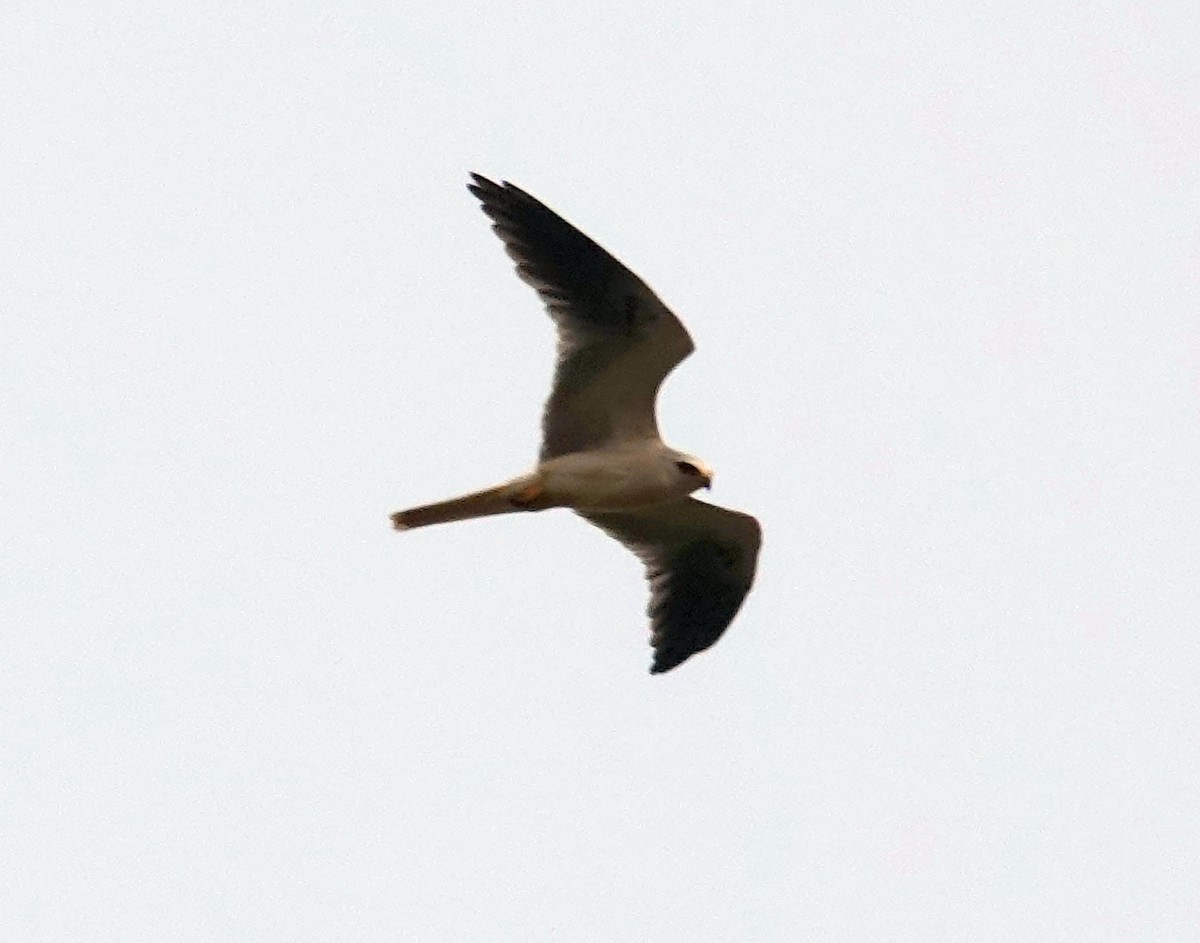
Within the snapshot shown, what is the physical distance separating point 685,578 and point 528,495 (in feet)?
4.97

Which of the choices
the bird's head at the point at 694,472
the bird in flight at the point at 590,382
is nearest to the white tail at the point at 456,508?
the bird in flight at the point at 590,382

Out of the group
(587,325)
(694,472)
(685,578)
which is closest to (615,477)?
(694,472)

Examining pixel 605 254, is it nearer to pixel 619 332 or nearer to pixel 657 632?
pixel 619 332

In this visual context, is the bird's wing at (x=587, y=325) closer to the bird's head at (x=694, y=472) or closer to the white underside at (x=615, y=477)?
the white underside at (x=615, y=477)

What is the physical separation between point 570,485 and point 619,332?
0.92m

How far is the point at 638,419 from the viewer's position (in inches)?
615

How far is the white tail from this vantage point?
15.4m

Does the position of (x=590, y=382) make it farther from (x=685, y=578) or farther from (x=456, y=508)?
(x=685, y=578)

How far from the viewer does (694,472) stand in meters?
15.3

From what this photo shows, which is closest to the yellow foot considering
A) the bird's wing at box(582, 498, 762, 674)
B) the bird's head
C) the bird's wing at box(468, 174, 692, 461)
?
the bird's wing at box(468, 174, 692, 461)

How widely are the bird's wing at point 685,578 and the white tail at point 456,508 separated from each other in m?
1.11

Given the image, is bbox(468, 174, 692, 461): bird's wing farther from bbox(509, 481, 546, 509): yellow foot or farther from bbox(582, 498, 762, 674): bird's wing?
bbox(582, 498, 762, 674): bird's wing

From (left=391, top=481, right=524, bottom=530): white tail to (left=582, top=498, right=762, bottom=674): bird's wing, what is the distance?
3.66 feet

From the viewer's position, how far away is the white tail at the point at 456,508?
1535 centimetres
